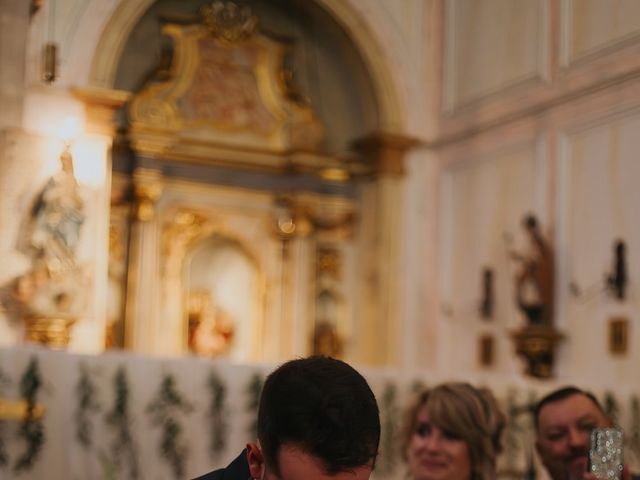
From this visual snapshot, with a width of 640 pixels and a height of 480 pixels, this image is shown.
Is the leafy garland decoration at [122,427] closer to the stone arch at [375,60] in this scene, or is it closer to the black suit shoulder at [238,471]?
the black suit shoulder at [238,471]

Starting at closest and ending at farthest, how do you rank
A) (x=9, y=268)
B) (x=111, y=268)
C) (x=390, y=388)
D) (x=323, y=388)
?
(x=323, y=388), (x=390, y=388), (x=9, y=268), (x=111, y=268)

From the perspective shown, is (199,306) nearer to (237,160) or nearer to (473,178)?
(237,160)

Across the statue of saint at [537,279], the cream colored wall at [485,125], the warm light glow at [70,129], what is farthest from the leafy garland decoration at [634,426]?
the warm light glow at [70,129]

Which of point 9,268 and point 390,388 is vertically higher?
point 9,268

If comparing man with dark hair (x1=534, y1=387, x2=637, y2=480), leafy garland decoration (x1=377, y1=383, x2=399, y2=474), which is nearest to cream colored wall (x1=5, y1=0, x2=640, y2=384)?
leafy garland decoration (x1=377, y1=383, x2=399, y2=474)

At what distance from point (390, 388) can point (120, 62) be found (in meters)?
5.68

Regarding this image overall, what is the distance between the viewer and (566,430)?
12.8 ft

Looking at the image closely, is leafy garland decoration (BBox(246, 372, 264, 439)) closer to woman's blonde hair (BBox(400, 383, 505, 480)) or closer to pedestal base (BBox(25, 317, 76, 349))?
woman's blonde hair (BBox(400, 383, 505, 480))

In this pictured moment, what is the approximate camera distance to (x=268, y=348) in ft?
38.3

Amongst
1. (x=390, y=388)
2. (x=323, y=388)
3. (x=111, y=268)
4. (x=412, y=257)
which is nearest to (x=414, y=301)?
(x=412, y=257)

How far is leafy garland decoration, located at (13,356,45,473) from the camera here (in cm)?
542

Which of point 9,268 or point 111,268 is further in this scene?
point 111,268

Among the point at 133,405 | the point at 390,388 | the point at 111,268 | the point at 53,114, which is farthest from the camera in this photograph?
the point at 111,268

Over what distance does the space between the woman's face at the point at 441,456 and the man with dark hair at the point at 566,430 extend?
9.9 inches
